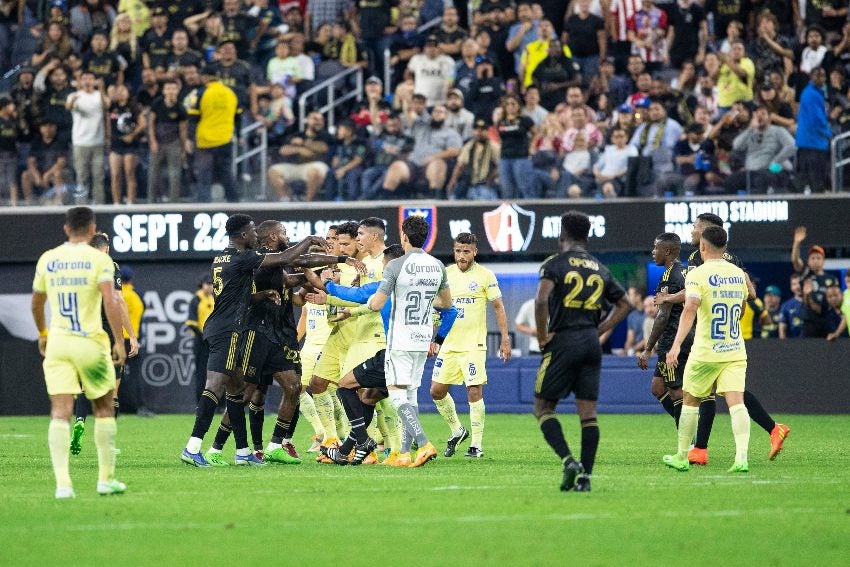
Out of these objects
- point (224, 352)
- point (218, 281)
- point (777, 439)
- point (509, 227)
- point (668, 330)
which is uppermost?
point (509, 227)

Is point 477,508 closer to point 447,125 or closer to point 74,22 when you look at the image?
point 447,125

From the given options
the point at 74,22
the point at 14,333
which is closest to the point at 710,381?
the point at 14,333

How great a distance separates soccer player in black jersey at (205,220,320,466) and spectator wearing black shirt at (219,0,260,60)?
1324cm

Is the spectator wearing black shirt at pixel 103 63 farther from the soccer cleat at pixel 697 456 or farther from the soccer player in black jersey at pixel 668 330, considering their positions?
the soccer cleat at pixel 697 456

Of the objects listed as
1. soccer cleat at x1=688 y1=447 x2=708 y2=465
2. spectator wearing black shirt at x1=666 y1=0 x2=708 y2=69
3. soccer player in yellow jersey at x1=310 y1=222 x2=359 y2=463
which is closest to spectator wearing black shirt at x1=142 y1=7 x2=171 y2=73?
spectator wearing black shirt at x1=666 y1=0 x2=708 y2=69

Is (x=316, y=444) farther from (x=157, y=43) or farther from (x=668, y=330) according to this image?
(x=157, y=43)

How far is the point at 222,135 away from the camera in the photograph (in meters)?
23.6

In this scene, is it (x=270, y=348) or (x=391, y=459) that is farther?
(x=270, y=348)

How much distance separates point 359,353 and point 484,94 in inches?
461

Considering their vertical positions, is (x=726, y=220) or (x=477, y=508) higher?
(x=726, y=220)

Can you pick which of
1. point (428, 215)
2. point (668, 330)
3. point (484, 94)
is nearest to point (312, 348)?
point (668, 330)

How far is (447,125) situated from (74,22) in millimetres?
8766

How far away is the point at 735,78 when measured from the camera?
2441 centimetres

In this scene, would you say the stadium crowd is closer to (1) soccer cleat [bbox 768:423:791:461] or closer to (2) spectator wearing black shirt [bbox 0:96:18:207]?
(2) spectator wearing black shirt [bbox 0:96:18:207]
